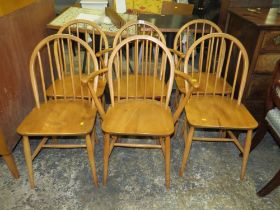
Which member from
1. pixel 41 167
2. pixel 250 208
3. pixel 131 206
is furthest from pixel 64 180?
pixel 250 208

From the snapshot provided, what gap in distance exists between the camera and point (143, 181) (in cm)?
162

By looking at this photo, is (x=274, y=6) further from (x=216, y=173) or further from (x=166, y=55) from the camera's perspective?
(x=216, y=173)

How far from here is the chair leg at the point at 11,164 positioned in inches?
60.1

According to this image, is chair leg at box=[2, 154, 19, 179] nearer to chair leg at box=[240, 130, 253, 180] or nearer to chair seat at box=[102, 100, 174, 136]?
chair seat at box=[102, 100, 174, 136]

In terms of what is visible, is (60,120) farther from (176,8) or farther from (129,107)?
(176,8)

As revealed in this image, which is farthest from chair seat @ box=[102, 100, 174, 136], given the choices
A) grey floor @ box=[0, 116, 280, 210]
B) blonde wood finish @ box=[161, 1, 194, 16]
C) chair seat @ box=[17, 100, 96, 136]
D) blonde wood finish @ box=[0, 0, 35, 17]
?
blonde wood finish @ box=[161, 1, 194, 16]

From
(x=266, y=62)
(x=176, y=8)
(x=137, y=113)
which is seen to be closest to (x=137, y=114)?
(x=137, y=113)

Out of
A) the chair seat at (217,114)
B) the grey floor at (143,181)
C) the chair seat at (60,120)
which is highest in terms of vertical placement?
the chair seat at (217,114)

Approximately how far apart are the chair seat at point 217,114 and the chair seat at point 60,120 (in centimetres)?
65

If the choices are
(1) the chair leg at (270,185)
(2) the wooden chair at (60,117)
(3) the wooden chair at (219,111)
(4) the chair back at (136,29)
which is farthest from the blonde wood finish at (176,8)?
(1) the chair leg at (270,185)

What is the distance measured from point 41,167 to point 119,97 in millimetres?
778

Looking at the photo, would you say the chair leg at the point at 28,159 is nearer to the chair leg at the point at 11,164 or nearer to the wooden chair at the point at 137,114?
the chair leg at the point at 11,164

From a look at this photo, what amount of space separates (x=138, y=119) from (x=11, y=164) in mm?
913

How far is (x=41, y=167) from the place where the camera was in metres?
1.71
